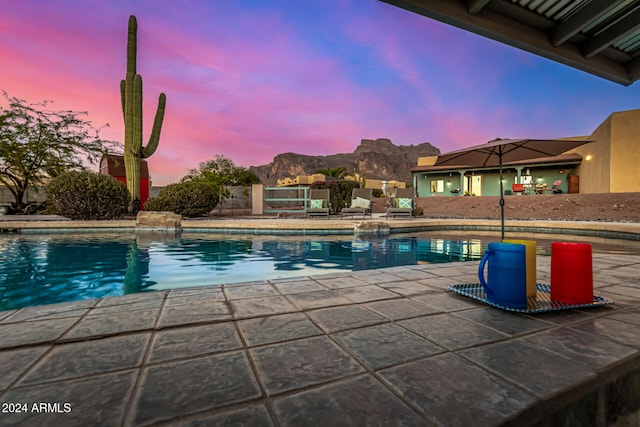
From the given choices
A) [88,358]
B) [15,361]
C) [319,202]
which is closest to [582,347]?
[88,358]

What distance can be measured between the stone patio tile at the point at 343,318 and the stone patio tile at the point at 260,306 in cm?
19

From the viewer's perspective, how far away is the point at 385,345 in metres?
1.30

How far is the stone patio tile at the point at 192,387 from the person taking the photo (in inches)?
33.6

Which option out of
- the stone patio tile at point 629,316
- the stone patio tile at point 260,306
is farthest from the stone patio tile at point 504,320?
the stone patio tile at point 260,306

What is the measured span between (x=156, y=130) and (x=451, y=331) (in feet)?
43.7

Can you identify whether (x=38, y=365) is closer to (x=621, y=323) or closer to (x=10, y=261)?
(x=621, y=323)

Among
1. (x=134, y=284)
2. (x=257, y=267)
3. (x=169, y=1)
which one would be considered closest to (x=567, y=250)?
(x=257, y=267)

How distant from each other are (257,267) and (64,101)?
14.2m

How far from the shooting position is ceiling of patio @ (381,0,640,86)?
7.51 ft

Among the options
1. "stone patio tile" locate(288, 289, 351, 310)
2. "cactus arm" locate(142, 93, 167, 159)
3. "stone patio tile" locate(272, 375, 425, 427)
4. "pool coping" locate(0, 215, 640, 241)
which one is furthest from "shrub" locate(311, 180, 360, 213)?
"stone patio tile" locate(272, 375, 425, 427)

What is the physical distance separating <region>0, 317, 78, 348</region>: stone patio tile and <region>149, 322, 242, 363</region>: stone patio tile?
48cm

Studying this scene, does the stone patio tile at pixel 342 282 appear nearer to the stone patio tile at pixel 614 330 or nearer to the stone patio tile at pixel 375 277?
the stone patio tile at pixel 375 277

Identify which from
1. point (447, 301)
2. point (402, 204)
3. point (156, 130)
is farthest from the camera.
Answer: point (402, 204)

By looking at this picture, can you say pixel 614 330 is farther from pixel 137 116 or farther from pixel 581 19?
pixel 137 116
